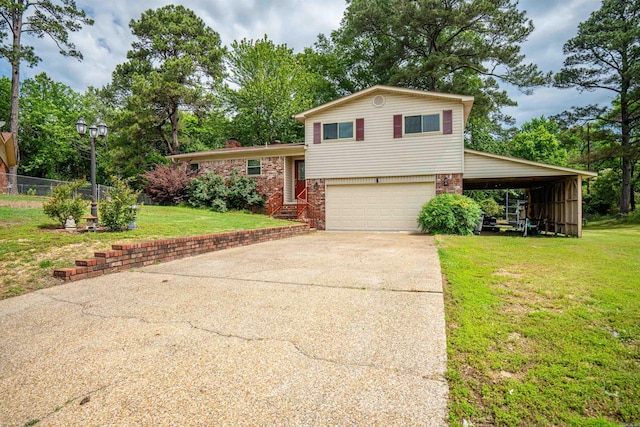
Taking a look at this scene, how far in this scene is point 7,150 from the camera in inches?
722

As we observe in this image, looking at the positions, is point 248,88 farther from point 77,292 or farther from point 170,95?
point 77,292

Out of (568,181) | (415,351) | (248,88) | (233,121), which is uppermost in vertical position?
(248,88)

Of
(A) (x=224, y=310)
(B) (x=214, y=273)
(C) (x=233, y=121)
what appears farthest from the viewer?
(C) (x=233, y=121)

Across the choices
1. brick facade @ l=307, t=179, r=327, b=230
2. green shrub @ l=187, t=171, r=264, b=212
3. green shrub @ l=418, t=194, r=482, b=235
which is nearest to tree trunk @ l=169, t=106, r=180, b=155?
green shrub @ l=187, t=171, r=264, b=212

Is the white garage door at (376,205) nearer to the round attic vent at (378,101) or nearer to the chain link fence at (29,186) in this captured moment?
the round attic vent at (378,101)

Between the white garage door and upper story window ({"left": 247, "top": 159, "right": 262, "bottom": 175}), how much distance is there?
3.97 meters

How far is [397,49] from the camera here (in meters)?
A: 22.7

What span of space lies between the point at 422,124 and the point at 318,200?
216 inches

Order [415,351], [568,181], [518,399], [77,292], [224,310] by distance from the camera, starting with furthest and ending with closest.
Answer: [568,181] → [77,292] → [224,310] → [415,351] → [518,399]

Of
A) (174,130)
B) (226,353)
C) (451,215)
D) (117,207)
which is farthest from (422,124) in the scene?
(174,130)

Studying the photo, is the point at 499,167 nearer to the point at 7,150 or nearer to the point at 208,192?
the point at 208,192

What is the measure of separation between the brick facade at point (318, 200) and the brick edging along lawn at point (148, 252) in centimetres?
595

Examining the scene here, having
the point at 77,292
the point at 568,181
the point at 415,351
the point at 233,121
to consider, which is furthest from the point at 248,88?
the point at 415,351

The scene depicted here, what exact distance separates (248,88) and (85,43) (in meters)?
10.5
